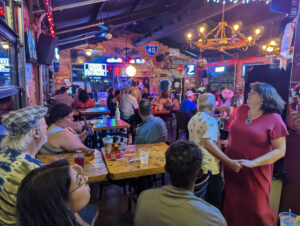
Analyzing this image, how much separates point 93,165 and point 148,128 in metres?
0.97

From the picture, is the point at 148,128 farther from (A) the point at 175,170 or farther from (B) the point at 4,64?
(B) the point at 4,64

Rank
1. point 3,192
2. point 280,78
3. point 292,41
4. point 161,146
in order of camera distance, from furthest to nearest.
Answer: point 161,146 < point 280,78 < point 292,41 < point 3,192

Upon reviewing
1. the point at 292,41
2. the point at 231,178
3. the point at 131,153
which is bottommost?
the point at 231,178

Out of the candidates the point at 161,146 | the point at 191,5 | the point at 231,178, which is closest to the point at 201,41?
the point at 191,5

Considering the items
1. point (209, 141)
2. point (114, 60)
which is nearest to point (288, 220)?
point (209, 141)

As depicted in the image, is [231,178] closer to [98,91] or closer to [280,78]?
[280,78]

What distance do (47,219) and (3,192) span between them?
0.40 metres

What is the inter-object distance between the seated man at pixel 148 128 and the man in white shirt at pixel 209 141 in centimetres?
68

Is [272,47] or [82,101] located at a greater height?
[272,47]

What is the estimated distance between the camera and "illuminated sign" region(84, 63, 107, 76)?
377 inches

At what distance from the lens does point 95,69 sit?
9.70m

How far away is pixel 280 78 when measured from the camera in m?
2.23

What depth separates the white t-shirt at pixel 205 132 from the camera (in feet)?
6.22

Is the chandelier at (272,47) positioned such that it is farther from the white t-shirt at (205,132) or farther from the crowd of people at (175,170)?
the white t-shirt at (205,132)
